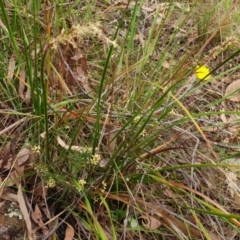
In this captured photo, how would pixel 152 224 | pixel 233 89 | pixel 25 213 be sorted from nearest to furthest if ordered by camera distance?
1. pixel 25 213
2. pixel 152 224
3. pixel 233 89

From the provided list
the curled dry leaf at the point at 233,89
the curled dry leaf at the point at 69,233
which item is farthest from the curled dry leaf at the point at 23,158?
the curled dry leaf at the point at 233,89

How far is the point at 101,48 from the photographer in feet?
5.55

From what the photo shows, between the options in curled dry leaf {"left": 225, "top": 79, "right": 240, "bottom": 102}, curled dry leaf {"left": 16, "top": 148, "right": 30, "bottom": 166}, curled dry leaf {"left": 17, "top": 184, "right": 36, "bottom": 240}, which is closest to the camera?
curled dry leaf {"left": 17, "top": 184, "right": 36, "bottom": 240}

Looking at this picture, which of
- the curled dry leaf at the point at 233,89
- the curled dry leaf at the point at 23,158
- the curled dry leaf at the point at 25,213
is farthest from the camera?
the curled dry leaf at the point at 233,89

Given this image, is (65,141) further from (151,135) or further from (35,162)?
(151,135)

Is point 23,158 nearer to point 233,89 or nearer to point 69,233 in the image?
point 69,233

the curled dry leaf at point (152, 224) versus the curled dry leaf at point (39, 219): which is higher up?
the curled dry leaf at point (152, 224)

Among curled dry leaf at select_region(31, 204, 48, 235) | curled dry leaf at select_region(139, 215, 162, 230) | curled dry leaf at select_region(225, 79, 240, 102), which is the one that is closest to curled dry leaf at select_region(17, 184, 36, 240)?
curled dry leaf at select_region(31, 204, 48, 235)

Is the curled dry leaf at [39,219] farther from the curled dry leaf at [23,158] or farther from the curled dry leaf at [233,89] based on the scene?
the curled dry leaf at [233,89]

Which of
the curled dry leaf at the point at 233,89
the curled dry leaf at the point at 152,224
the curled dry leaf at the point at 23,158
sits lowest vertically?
the curled dry leaf at the point at 152,224

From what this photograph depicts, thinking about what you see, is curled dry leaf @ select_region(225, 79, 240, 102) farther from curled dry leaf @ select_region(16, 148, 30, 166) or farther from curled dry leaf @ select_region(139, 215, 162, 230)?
curled dry leaf @ select_region(16, 148, 30, 166)

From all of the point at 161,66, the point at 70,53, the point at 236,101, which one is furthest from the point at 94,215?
the point at 236,101

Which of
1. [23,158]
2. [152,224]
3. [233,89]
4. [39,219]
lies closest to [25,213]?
[39,219]

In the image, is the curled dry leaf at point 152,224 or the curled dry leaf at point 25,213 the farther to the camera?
the curled dry leaf at point 152,224
